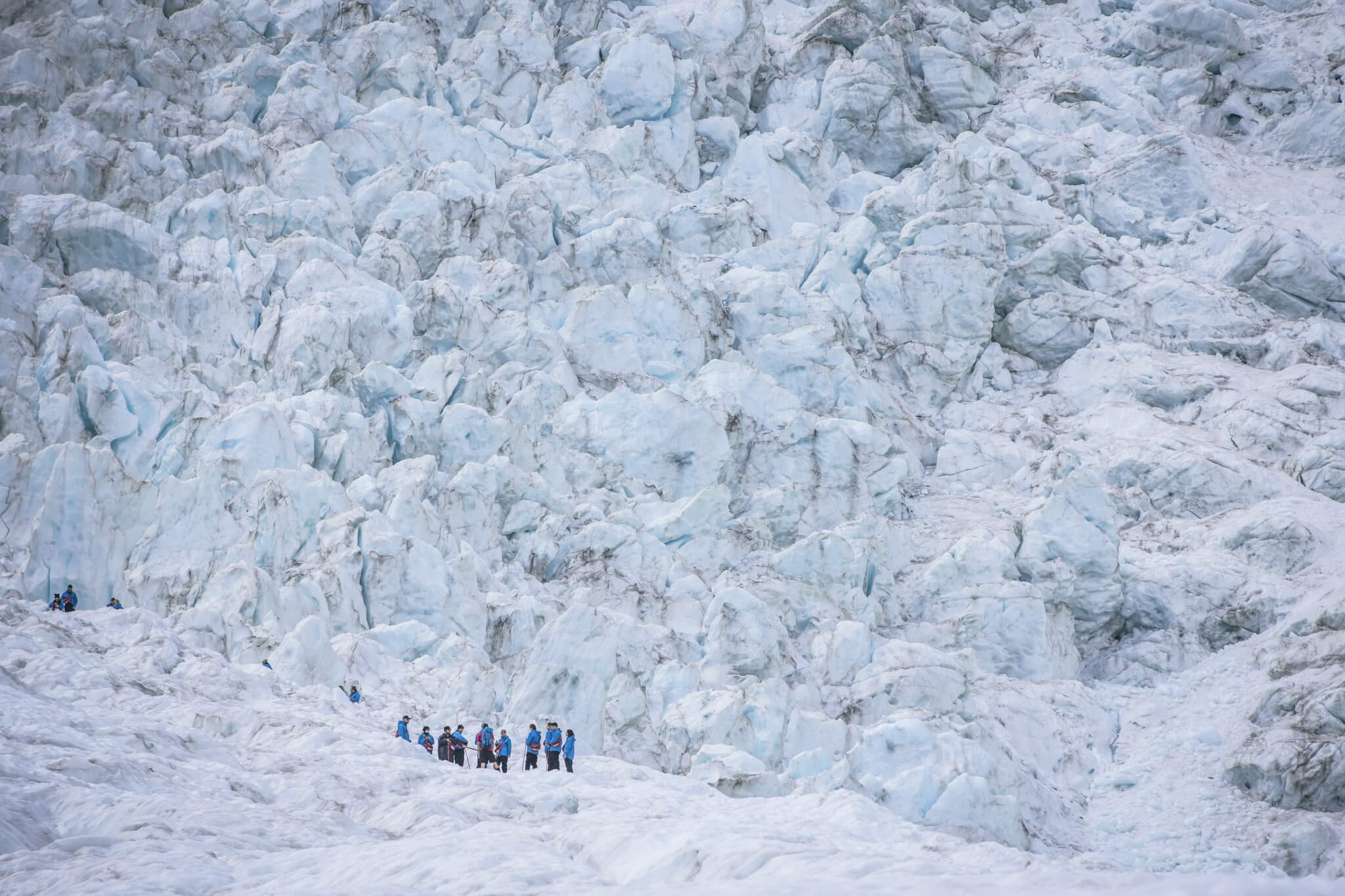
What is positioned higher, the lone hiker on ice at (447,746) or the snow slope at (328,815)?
the snow slope at (328,815)

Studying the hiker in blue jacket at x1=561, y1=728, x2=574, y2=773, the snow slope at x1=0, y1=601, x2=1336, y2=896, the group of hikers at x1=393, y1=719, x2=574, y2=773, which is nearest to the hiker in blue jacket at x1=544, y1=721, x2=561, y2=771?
the group of hikers at x1=393, y1=719, x2=574, y2=773

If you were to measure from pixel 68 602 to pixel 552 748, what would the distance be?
10846mm

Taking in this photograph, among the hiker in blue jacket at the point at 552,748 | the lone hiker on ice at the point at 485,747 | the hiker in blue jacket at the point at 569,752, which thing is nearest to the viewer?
the lone hiker on ice at the point at 485,747

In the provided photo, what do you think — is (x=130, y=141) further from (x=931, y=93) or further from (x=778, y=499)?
(x=931, y=93)

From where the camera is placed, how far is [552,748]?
1702 centimetres

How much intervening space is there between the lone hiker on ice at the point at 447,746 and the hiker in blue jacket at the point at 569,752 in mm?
1701

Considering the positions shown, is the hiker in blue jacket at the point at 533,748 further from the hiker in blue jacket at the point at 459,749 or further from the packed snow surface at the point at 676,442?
the packed snow surface at the point at 676,442

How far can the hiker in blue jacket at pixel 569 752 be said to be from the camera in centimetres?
1706

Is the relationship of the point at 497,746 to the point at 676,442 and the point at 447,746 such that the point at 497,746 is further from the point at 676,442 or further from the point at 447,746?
the point at 676,442

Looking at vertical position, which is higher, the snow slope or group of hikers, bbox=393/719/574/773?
the snow slope

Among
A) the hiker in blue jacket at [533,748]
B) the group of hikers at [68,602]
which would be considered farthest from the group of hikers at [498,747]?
the group of hikers at [68,602]

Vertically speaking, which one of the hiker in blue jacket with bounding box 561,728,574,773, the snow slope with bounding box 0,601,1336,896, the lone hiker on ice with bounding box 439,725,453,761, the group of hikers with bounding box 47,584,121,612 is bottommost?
the hiker in blue jacket with bounding box 561,728,574,773

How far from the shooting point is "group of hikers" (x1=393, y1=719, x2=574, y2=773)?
16.7 metres

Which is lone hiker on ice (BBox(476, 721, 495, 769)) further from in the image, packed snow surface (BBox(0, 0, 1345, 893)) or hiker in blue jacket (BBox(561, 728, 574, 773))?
hiker in blue jacket (BBox(561, 728, 574, 773))
